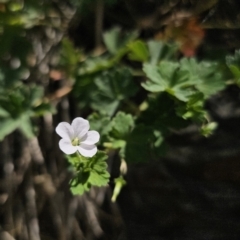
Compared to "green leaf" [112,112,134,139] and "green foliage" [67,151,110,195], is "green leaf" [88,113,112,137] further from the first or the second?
"green foliage" [67,151,110,195]

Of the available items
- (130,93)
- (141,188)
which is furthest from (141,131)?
(141,188)

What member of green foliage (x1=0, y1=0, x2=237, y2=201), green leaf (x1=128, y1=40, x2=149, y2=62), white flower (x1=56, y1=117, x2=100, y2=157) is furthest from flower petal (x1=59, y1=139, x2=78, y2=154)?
green leaf (x1=128, y1=40, x2=149, y2=62)

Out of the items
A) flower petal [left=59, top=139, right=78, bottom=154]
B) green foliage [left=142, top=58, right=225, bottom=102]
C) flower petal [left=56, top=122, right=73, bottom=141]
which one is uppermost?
flower petal [left=56, top=122, right=73, bottom=141]

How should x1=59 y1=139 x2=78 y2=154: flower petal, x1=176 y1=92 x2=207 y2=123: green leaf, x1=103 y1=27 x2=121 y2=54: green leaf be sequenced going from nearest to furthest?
x1=59 y1=139 x2=78 y2=154: flower petal
x1=176 y1=92 x2=207 y2=123: green leaf
x1=103 y1=27 x2=121 y2=54: green leaf

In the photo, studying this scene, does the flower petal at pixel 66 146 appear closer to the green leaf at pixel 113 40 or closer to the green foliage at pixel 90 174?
the green foliage at pixel 90 174

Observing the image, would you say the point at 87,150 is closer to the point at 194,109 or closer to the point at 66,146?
the point at 66,146

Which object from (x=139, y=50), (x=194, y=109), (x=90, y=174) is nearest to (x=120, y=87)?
(x=139, y=50)

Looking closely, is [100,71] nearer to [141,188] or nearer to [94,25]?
[94,25]
